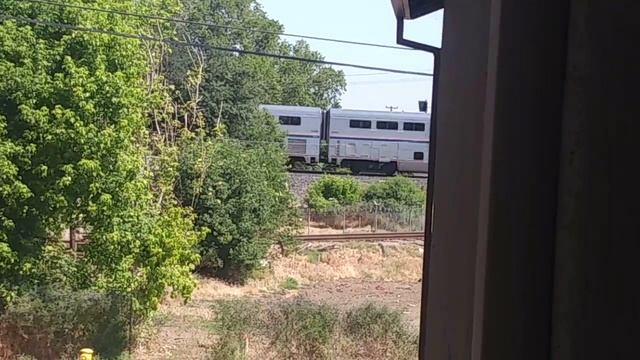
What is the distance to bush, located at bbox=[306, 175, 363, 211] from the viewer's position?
10.9 meters

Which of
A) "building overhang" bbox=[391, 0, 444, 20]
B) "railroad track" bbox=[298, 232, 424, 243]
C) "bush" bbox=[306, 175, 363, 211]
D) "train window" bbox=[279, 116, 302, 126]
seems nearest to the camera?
"building overhang" bbox=[391, 0, 444, 20]

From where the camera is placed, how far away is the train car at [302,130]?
1269 centimetres

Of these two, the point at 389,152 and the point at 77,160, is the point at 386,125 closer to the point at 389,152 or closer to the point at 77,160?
the point at 389,152

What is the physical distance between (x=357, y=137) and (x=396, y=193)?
213 cm

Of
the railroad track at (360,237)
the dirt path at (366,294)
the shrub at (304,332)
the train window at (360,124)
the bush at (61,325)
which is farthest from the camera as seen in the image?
the train window at (360,124)

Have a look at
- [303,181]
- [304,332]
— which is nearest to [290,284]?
[304,332]

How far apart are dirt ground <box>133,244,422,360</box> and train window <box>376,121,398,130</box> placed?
298cm

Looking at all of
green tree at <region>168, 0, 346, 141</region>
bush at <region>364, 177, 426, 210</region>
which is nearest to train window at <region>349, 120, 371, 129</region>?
green tree at <region>168, 0, 346, 141</region>

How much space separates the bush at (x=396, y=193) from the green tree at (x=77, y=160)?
3.76m

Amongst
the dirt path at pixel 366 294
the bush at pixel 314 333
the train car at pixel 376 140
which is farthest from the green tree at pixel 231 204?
the train car at pixel 376 140

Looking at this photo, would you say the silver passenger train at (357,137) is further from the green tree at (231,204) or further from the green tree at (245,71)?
the green tree at (231,204)

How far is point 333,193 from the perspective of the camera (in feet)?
37.0

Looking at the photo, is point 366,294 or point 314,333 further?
point 366,294

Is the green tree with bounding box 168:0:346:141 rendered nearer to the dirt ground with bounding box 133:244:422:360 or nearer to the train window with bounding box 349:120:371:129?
the train window with bounding box 349:120:371:129
